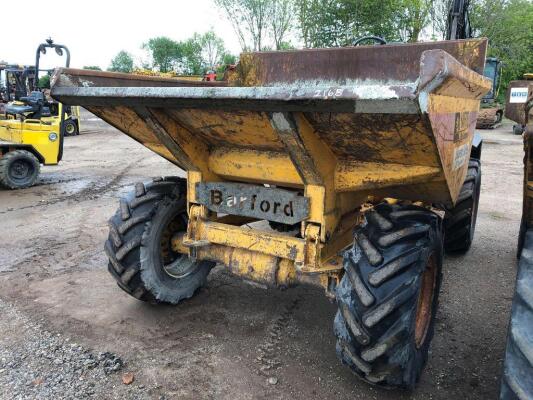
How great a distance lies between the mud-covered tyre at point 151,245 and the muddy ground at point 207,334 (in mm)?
220

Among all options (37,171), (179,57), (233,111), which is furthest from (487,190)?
(179,57)

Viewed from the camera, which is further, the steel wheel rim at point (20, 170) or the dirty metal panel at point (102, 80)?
the steel wheel rim at point (20, 170)

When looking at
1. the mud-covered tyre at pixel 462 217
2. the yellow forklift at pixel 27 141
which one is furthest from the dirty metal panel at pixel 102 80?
the yellow forklift at pixel 27 141

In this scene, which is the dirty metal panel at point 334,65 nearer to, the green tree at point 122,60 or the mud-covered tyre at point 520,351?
the mud-covered tyre at point 520,351

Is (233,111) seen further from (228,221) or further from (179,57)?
(179,57)

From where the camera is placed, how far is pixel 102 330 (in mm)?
3160

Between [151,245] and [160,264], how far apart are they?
182 millimetres

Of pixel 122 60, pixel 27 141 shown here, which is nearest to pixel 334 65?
pixel 27 141

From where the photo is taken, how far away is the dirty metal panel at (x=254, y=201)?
269 cm

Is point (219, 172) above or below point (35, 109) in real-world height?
below

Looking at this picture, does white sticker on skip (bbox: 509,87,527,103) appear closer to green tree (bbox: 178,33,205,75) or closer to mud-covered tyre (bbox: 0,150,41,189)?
mud-covered tyre (bbox: 0,150,41,189)

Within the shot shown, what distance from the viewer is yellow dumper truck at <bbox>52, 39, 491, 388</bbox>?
6.58 ft

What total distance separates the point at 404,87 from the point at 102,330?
2.58 metres

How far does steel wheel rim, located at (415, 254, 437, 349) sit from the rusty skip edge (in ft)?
3.57
